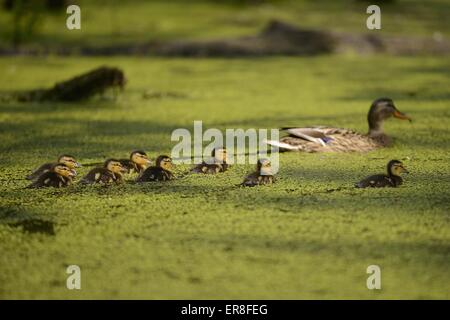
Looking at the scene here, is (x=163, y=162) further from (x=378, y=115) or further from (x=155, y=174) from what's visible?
(x=378, y=115)

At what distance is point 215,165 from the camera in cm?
323

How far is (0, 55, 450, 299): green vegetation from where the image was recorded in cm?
212

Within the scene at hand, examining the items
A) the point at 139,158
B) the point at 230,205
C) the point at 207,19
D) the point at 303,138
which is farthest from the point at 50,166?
the point at 207,19

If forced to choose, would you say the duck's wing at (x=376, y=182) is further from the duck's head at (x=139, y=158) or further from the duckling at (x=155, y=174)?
the duck's head at (x=139, y=158)

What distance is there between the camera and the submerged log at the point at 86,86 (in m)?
5.19

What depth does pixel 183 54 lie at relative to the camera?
7406 mm

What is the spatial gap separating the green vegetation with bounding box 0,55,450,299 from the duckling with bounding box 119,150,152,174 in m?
0.14

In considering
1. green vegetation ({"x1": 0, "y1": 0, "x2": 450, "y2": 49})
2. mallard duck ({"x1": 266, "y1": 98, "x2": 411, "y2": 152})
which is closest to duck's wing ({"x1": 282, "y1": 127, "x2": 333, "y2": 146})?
mallard duck ({"x1": 266, "y1": 98, "x2": 411, "y2": 152})

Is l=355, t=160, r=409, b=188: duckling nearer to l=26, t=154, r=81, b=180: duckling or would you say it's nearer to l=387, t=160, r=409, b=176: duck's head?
l=387, t=160, r=409, b=176: duck's head

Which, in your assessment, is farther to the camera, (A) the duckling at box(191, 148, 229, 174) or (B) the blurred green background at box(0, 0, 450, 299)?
(A) the duckling at box(191, 148, 229, 174)

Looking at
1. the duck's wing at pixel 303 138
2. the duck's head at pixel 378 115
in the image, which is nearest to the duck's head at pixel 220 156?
the duck's wing at pixel 303 138

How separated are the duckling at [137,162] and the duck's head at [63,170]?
226 millimetres

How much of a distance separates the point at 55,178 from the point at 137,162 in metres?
0.40

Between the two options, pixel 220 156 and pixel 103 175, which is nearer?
pixel 103 175
